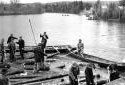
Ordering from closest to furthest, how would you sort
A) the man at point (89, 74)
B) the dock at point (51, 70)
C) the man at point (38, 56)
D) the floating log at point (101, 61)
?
the man at point (89, 74) → the dock at point (51, 70) → the man at point (38, 56) → the floating log at point (101, 61)

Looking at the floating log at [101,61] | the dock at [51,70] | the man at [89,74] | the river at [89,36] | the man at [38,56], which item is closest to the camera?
the man at [89,74]

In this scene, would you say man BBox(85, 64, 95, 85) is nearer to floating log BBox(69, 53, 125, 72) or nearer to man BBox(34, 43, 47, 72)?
man BBox(34, 43, 47, 72)

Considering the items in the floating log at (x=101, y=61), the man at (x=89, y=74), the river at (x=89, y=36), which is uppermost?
the man at (x=89, y=74)

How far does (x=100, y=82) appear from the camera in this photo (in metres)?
13.5

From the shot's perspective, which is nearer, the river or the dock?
the dock

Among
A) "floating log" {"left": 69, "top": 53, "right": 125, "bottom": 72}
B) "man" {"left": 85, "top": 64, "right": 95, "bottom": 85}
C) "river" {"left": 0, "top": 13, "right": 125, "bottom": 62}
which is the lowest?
"river" {"left": 0, "top": 13, "right": 125, "bottom": 62}

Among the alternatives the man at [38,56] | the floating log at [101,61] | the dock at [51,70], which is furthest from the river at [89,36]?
the man at [38,56]

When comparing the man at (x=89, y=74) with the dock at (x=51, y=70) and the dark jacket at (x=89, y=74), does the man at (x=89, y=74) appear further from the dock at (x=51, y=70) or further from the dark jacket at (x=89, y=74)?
the dock at (x=51, y=70)

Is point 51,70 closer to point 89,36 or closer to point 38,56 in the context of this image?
point 38,56

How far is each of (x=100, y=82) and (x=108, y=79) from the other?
0.72 m

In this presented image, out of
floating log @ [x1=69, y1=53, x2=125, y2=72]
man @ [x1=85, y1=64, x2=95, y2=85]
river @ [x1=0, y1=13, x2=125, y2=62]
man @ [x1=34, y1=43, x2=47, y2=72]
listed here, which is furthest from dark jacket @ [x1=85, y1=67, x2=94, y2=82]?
river @ [x1=0, y1=13, x2=125, y2=62]

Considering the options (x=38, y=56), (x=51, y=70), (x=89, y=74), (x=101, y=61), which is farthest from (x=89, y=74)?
(x=101, y=61)

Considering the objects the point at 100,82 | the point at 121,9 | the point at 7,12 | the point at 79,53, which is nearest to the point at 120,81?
the point at 100,82

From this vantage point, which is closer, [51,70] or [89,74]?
[89,74]
